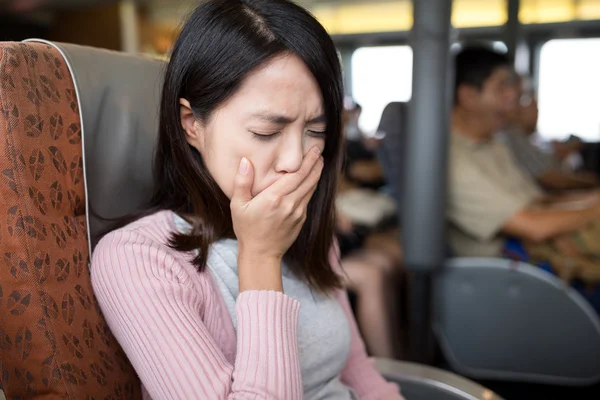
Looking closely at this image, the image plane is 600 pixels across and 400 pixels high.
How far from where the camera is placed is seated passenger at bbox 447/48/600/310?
2279mm

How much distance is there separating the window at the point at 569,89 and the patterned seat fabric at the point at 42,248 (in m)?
8.52

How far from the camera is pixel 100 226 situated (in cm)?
95

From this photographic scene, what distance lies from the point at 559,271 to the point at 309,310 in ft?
5.64

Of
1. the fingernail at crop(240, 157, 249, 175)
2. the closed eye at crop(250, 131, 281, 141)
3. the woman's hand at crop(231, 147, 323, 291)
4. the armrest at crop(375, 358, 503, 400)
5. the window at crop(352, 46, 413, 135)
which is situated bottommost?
the armrest at crop(375, 358, 503, 400)

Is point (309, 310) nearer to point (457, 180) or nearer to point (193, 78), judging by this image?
point (193, 78)

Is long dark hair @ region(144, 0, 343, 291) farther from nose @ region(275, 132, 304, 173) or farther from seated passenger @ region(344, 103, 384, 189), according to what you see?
seated passenger @ region(344, 103, 384, 189)

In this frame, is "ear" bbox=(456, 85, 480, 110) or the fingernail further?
"ear" bbox=(456, 85, 480, 110)

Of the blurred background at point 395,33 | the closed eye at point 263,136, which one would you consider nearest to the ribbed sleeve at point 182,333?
the closed eye at point 263,136

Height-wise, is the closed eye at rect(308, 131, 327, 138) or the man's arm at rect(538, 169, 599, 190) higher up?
the closed eye at rect(308, 131, 327, 138)

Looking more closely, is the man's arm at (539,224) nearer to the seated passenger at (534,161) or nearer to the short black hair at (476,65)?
the short black hair at (476,65)

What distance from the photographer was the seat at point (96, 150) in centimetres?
80

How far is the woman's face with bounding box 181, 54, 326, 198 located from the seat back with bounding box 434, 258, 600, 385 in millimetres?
1533

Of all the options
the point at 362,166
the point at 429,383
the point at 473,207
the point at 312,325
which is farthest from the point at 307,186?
the point at 362,166

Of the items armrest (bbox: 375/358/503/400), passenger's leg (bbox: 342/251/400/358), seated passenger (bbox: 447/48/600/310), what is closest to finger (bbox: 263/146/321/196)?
armrest (bbox: 375/358/503/400)
